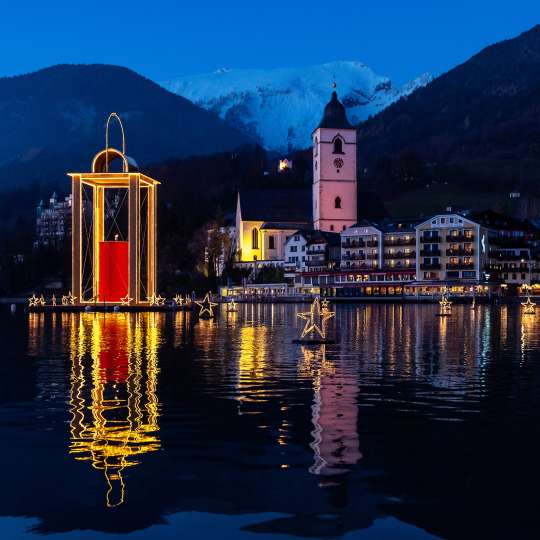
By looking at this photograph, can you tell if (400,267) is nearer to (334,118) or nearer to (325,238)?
(325,238)

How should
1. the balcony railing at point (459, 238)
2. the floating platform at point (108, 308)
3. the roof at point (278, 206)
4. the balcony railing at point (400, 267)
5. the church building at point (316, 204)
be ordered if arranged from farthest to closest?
the roof at point (278, 206) < the church building at point (316, 204) < the balcony railing at point (400, 267) < the balcony railing at point (459, 238) < the floating platform at point (108, 308)

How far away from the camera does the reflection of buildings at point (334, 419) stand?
41.8ft

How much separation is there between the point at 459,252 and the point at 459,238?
205 centimetres

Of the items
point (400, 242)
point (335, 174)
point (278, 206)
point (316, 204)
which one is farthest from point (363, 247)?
Result: point (278, 206)

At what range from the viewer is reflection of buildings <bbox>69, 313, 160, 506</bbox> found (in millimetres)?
12915

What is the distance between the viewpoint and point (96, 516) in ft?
32.9

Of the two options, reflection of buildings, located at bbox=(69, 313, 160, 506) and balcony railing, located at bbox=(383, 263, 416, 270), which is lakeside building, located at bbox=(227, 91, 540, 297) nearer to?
balcony railing, located at bbox=(383, 263, 416, 270)

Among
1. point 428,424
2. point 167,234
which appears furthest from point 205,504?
point 167,234

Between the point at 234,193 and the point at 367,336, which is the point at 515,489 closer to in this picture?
the point at 367,336

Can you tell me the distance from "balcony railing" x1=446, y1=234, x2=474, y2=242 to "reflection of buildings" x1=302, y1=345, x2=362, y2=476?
98.8 meters

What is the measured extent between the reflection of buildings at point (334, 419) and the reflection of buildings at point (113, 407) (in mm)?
2760

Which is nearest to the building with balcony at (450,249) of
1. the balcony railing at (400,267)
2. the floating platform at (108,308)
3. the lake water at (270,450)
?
the balcony railing at (400,267)

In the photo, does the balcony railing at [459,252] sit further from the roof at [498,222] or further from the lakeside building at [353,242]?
the roof at [498,222]

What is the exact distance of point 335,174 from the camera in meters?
144
